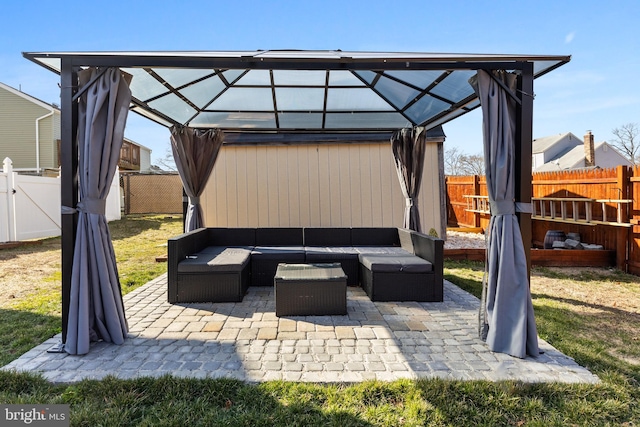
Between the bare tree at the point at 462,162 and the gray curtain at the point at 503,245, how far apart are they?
2739 centimetres

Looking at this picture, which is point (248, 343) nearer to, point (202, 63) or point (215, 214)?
point (202, 63)

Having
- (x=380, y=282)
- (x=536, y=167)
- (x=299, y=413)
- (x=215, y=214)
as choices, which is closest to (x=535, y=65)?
(x=380, y=282)

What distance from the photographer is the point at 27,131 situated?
1412 cm

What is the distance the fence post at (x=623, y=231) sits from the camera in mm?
5703

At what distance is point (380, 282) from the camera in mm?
4219

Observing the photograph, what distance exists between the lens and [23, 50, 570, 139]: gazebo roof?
9.76 ft

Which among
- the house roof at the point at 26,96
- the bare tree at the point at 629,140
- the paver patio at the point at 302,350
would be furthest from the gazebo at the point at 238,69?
the bare tree at the point at 629,140

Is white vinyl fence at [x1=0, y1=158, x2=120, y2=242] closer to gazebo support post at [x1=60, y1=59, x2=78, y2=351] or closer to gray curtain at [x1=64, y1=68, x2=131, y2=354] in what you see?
gazebo support post at [x1=60, y1=59, x2=78, y2=351]

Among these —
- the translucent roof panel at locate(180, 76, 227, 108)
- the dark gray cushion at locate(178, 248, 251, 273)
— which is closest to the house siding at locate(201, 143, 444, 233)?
the translucent roof panel at locate(180, 76, 227, 108)

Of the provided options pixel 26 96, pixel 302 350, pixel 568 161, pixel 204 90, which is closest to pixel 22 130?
pixel 26 96

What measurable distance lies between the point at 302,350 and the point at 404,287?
181 cm

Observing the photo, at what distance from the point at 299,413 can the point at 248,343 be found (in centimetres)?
109

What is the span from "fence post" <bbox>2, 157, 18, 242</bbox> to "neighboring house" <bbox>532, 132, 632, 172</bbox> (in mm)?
22807

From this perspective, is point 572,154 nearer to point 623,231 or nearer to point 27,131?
point 623,231
